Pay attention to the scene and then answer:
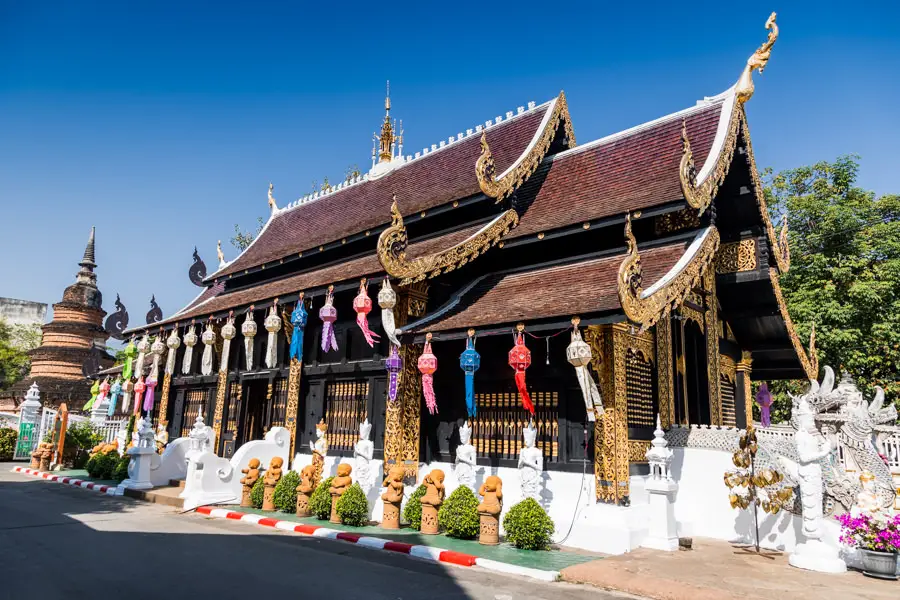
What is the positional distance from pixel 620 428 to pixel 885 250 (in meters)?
18.8

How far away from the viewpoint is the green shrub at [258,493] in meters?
12.4

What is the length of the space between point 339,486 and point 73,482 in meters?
9.66

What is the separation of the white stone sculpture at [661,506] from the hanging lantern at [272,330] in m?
8.32

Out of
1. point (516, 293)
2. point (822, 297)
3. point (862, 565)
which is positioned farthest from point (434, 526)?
point (822, 297)

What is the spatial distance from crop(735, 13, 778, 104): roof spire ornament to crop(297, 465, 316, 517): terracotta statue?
10.6m

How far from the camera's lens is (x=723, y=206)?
13.0 meters

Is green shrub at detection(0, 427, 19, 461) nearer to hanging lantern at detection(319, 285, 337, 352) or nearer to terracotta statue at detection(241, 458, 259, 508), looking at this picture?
terracotta statue at detection(241, 458, 259, 508)

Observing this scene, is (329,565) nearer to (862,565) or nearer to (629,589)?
(629,589)

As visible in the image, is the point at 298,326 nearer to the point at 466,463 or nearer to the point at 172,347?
the point at 466,463

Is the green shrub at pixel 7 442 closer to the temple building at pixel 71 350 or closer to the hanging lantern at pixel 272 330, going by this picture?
the temple building at pixel 71 350

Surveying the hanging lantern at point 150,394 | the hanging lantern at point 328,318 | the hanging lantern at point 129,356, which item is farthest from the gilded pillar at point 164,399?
the hanging lantern at point 328,318

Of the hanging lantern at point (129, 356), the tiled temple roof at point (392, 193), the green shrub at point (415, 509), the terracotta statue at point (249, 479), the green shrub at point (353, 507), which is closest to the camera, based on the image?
the green shrub at point (415, 509)

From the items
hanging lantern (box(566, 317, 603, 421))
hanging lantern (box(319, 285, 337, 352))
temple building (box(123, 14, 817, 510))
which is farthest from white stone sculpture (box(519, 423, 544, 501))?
hanging lantern (box(319, 285, 337, 352))

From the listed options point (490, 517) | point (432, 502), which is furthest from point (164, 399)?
point (490, 517)
